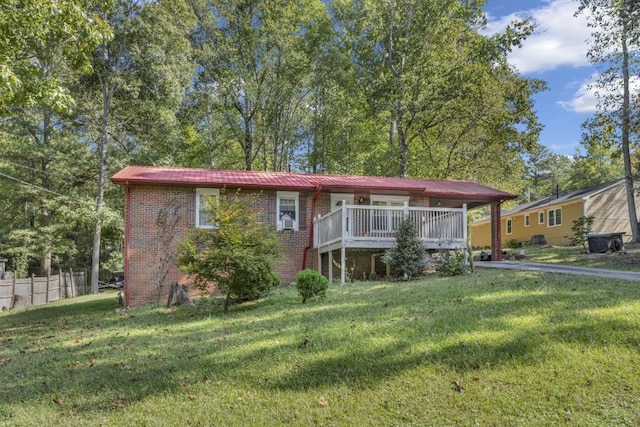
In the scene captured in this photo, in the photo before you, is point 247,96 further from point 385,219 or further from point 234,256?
point 234,256

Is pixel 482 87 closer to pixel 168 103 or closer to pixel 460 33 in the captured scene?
pixel 460 33

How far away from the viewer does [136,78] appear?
2041 cm

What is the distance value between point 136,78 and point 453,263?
17307 millimetres

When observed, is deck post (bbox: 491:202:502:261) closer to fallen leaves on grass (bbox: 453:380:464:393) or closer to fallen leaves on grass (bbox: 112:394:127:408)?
fallen leaves on grass (bbox: 453:380:464:393)

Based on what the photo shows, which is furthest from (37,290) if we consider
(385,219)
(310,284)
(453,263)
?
(453,263)

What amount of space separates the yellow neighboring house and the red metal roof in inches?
461

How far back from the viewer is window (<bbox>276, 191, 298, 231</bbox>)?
45.9ft

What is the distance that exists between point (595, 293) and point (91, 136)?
23002 mm

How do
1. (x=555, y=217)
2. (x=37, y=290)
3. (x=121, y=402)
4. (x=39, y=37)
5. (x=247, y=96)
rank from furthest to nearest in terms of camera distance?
(x=555, y=217), (x=247, y=96), (x=37, y=290), (x=39, y=37), (x=121, y=402)

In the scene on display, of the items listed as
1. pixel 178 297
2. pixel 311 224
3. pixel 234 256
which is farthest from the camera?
pixel 311 224

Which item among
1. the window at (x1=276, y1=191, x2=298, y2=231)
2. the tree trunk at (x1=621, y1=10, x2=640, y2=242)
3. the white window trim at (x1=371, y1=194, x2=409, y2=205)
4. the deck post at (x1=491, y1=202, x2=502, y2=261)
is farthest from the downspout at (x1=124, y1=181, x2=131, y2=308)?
the tree trunk at (x1=621, y1=10, x2=640, y2=242)

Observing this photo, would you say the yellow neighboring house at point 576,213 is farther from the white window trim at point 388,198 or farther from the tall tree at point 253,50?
the tall tree at point 253,50

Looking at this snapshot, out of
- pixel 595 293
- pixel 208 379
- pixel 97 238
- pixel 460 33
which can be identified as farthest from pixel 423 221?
pixel 97 238

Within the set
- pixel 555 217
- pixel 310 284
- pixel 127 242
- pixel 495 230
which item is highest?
pixel 555 217
